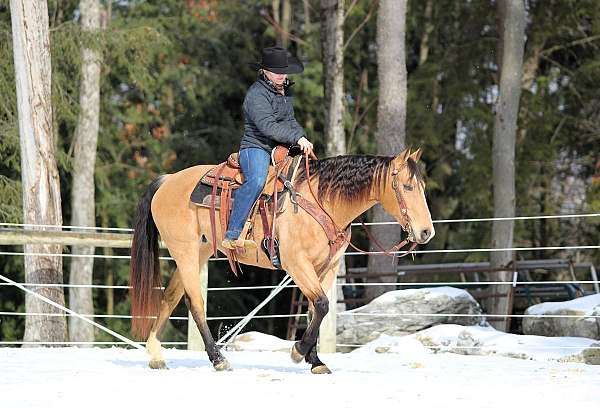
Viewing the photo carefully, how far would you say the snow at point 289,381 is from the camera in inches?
229

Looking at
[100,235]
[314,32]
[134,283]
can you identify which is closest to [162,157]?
[314,32]

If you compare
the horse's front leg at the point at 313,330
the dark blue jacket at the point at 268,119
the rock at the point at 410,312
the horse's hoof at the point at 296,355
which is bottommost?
the rock at the point at 410,312

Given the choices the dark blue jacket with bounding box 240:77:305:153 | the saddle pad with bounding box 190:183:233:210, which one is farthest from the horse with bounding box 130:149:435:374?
the dark blue jacket with bounding box 240:77:305:153

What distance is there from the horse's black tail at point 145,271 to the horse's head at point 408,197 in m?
2.03

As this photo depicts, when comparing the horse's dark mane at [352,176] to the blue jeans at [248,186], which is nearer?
the horse's dark mane at [352,176]

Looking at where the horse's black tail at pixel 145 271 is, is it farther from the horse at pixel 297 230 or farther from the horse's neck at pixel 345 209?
the horse's neck at pixel 345 209

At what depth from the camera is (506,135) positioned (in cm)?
1675

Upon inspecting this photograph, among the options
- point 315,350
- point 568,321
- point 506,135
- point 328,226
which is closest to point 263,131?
point 328,226

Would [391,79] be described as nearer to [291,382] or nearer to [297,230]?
[297,230]

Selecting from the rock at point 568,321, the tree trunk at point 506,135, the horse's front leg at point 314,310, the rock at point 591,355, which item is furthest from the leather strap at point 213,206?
the tree trunk at point 506,135

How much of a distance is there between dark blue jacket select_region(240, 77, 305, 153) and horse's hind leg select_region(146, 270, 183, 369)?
4.15 feet

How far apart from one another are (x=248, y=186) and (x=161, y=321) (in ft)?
4.37

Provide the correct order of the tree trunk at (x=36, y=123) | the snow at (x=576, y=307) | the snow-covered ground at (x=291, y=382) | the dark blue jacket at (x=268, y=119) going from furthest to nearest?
1. the tree trunk at (x=36, y=123)
2. the snow at (x=576, y=307)
3. the dark blue jacket at (x=268, y=119)
4. the snow-covered ground at (x=291, y=382)

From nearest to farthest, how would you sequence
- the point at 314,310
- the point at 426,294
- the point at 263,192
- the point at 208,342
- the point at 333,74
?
1. the point at 314,310
2. the point at 263,192
3. the point at 208,342
4. the point at 426,294
5. the point at 333,74
